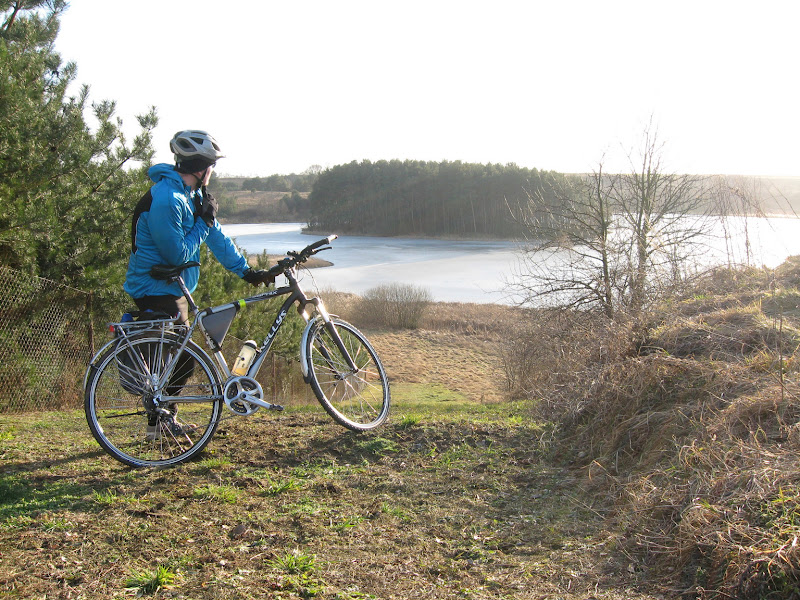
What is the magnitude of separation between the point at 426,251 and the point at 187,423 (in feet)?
245

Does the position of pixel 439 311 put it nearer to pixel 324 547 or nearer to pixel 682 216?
pixel 682 216

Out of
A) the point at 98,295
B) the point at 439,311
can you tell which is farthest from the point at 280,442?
the point at 439,311

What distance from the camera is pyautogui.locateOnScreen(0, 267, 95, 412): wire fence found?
390 inches

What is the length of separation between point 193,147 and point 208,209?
16.4 inches

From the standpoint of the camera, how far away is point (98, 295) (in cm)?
1164

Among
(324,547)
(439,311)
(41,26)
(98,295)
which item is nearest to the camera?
(324,547)

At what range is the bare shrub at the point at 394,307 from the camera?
44938 mm

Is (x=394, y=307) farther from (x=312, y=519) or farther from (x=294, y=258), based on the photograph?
(x=312, y=519)

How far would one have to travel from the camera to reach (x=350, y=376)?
15.9ft

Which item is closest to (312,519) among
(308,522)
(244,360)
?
(308,522)

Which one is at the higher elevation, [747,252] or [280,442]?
[747,252]

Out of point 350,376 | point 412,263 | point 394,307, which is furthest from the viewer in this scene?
point 412,263

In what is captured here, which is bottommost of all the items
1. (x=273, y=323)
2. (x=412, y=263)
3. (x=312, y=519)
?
(x=412, y=263)

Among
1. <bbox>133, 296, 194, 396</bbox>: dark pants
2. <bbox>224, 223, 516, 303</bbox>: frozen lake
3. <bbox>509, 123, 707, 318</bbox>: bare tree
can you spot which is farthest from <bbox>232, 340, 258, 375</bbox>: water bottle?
<bbox>224, 223, 516, 303</bbox>: frozen lake
